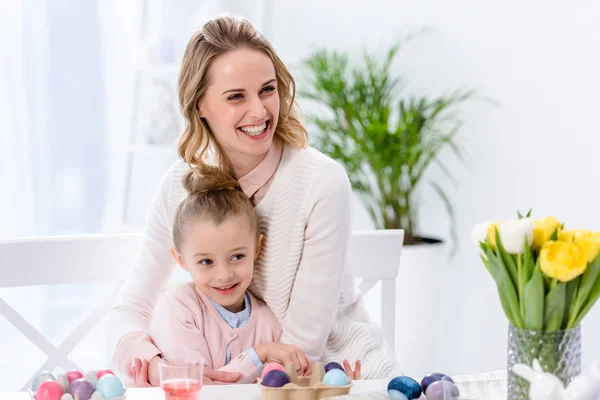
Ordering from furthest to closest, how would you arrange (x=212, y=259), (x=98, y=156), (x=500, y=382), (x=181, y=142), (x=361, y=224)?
(x=98, y=156)
(x=361, y=224)
(x=181, y=142)
(x=212, y=259)
(x=500, y=382)

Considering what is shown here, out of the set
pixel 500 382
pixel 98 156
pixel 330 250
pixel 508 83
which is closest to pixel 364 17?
pixel 508 83

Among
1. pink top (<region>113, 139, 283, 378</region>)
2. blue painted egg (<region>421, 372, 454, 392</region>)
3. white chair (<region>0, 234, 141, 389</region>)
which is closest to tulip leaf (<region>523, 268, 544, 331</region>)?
blue painted egg (<region>421, 372, 454, 392</region>)

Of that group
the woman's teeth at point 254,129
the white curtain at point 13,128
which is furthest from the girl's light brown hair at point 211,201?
the white curtain at point 13,128

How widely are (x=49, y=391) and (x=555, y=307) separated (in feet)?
2.60

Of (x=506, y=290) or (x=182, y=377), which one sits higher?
(x=506, y=290)

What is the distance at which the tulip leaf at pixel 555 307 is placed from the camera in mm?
1173

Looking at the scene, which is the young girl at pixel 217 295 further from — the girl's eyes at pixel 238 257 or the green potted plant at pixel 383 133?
the green potted plant at pixel 383 133

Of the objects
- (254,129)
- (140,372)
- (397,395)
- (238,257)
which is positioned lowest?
(140,372)

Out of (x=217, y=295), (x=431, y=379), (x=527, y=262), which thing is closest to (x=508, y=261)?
(x=527, y=262)

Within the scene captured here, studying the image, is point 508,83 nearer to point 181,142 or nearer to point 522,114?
point 522,114

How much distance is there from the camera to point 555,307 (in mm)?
1188

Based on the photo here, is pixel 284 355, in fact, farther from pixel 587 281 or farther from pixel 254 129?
pixel 587 281

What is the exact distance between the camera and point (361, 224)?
399cm

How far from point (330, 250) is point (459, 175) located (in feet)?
6.35
